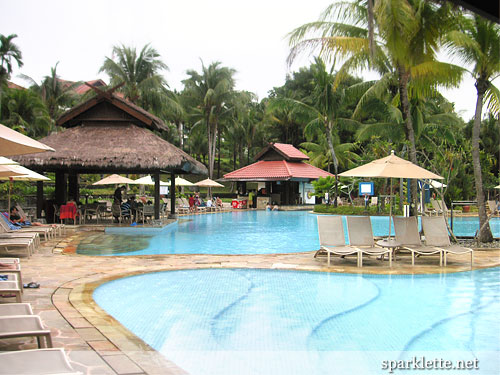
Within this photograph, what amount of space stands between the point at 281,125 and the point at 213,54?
10.6m

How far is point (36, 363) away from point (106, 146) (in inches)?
579

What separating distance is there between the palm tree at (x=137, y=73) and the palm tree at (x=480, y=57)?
20.3 meters

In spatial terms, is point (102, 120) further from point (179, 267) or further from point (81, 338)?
point (81, 338)

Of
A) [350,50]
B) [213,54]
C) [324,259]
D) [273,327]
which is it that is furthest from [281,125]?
[273,327]

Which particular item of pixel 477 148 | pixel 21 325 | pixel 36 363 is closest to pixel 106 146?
pixel 477 148

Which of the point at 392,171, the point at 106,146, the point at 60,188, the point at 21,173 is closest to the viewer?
the point at 392,171

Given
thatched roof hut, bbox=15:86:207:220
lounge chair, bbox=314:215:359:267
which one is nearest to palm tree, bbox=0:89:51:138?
thatched roof hut, bbox=15:86:207:220

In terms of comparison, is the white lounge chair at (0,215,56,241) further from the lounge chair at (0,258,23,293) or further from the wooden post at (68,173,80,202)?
the wooden post at (68,173,80,202)

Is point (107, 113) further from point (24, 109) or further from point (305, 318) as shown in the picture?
point (24, 109)

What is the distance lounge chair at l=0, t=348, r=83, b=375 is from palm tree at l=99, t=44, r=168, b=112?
26.7 m

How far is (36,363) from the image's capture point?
2865 millimetres

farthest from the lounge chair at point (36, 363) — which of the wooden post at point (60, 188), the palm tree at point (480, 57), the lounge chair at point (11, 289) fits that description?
the wooden post at point (60, 188)

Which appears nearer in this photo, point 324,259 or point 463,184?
point 324,259

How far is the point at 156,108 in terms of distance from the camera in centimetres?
2975
